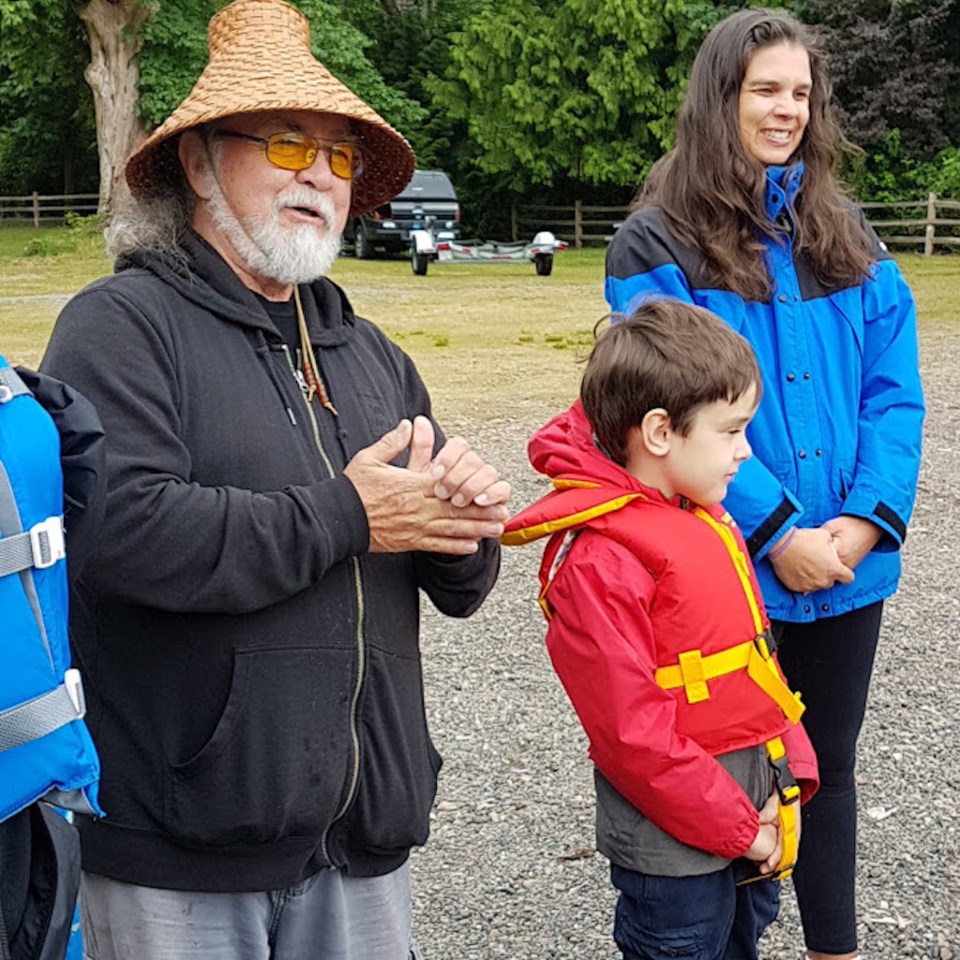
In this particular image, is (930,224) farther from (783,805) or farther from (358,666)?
(358,666)

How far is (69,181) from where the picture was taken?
43000 millimetres

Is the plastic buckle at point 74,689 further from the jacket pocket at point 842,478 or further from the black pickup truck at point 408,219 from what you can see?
the black pickup truck at point 408,219

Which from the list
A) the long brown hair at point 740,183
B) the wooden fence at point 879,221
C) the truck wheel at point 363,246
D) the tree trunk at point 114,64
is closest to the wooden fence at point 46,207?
the tree trunk at point 114,64

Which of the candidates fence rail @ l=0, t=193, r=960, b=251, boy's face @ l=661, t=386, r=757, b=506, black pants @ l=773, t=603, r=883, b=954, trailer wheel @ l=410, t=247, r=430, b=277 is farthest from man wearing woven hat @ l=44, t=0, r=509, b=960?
fence rail @ l=0, t=193, r=960, b=251

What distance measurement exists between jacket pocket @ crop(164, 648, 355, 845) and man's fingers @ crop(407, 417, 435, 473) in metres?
0.34

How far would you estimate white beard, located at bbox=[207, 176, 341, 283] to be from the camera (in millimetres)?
2242

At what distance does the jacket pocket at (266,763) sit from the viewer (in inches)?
79.3

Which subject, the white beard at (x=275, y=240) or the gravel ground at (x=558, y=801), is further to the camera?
the gravel ground at (x=558, y=801)

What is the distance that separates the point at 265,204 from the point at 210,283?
0.18m

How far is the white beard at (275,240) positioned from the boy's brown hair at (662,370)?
0.56 meters

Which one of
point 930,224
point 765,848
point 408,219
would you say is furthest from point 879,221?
point 765,848

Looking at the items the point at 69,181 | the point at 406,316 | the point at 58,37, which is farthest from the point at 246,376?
the point at 69,181

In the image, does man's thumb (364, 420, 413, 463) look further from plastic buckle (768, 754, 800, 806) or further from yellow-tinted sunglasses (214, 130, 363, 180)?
plastic buckle (768, 754, 800, 806)

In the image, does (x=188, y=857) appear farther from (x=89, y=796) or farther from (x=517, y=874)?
(x=517, y=874)
